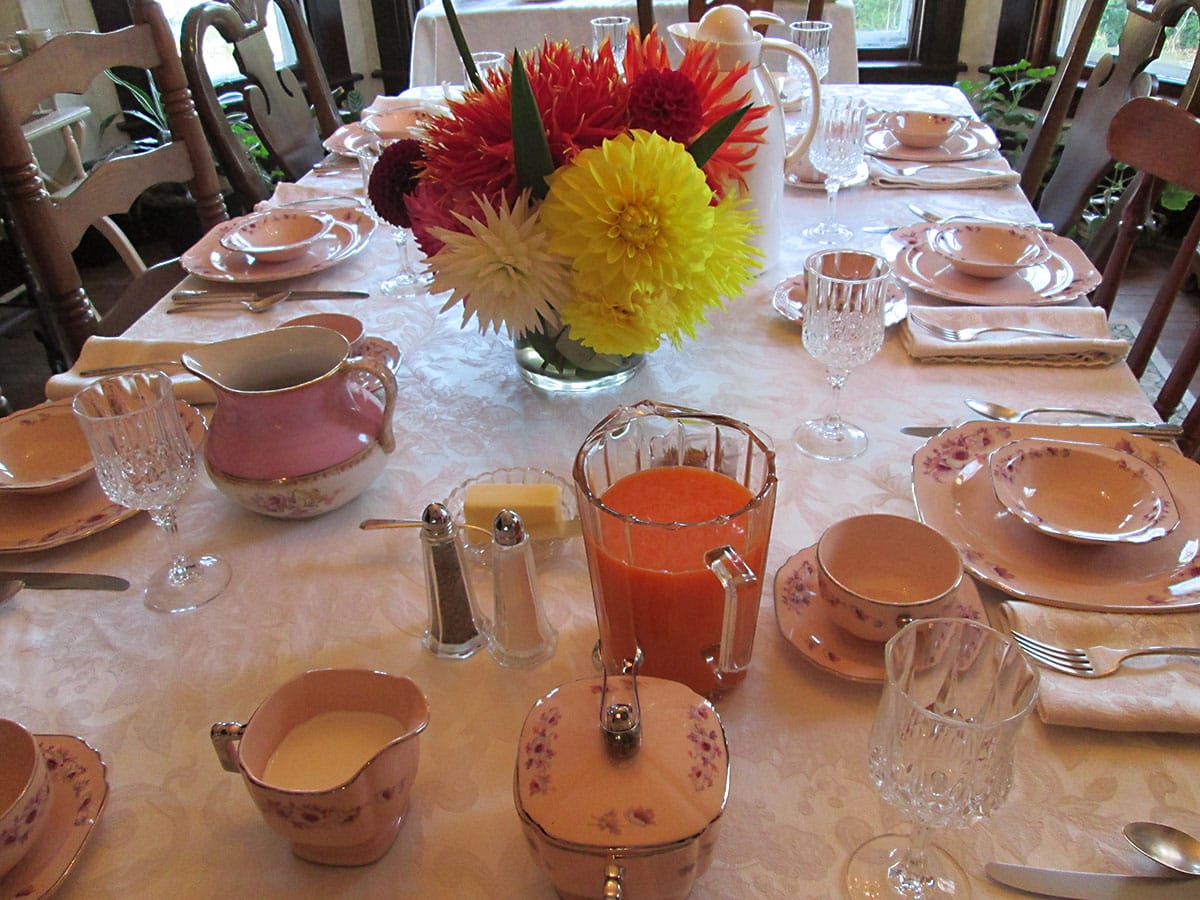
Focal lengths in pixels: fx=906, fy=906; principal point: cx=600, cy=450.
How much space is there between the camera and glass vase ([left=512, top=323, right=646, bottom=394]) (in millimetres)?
799

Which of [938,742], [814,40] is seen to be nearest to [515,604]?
[938,742]

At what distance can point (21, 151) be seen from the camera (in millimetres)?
1101

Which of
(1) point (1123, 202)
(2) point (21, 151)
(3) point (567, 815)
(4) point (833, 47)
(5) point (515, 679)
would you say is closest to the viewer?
(3) point (567, 815)

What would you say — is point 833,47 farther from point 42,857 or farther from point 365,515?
Answer: point 42,857

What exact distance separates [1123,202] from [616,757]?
115 centimetres

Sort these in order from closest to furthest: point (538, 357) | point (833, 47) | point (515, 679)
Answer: point (515, 679) → point (538, 357) → point (833, 47)

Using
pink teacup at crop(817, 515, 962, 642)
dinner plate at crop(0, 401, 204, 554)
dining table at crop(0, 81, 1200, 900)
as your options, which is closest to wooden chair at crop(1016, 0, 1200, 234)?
dining table at crop(0, 81, 1200, 900)

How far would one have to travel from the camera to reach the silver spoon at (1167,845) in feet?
1.46

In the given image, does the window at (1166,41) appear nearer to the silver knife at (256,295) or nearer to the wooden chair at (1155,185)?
the wooden chair at (1155,185)

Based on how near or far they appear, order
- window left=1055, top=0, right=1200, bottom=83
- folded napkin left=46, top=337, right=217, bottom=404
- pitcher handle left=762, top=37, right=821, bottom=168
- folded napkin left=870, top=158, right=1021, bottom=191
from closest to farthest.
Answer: folded napkin left=46, top=337, right=217, bottom=404, pitcher handle left=762, top=37, right=821, bottom=168, folded napkin left=870, top=158, right=1021, bottom=191, window left=1055, top=0, right=1200, bottom=83

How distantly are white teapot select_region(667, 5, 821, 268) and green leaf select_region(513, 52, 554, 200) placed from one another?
0.98ft

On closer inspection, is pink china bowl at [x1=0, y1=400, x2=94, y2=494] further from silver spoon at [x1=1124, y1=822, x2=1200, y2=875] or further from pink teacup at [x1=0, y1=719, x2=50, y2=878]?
silver spoon at [x1=1124, y1=822, x2=1200, y2=875]

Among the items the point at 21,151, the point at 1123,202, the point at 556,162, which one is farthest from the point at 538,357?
the point at 1123,202

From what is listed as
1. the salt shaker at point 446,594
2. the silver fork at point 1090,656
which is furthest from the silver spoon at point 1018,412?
the salt shaker at point 446,594
